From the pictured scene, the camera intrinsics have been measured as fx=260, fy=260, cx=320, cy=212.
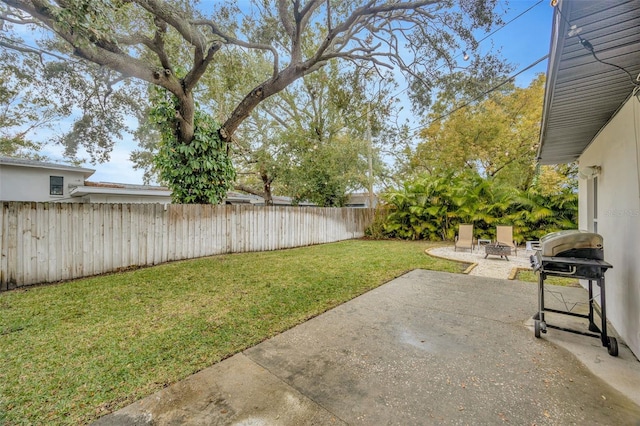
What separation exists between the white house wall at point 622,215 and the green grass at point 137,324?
300 cm

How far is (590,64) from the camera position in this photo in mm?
2328

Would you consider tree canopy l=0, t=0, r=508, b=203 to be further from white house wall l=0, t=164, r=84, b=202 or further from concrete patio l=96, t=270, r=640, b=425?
white house wall l=0, t=164, r=84, b=202

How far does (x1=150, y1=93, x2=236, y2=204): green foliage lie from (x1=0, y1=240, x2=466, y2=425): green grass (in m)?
2.36

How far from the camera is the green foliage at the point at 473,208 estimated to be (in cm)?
966

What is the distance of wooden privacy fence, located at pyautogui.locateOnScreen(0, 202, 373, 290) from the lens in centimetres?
454

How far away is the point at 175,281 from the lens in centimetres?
504

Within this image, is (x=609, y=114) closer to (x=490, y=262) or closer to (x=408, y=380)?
(x=408, y=380)

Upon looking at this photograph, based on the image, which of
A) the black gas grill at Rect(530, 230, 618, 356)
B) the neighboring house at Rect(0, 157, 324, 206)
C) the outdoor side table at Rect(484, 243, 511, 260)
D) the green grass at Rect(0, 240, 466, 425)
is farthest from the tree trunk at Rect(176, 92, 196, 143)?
the outdoor side table at Rect(484, 243, 511, 260)

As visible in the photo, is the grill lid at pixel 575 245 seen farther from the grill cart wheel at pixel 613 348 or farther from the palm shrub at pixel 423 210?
the palm shrub at pixel 423 210

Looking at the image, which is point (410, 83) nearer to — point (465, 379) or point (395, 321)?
point (395, 321)

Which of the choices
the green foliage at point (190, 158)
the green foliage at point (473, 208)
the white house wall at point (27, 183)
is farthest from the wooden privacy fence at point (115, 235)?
the white house wall at point (27, 183)

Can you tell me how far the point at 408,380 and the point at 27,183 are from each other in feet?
56.5

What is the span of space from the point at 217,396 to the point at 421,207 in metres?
10.9

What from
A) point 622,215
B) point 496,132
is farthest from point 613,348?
point 496,132
